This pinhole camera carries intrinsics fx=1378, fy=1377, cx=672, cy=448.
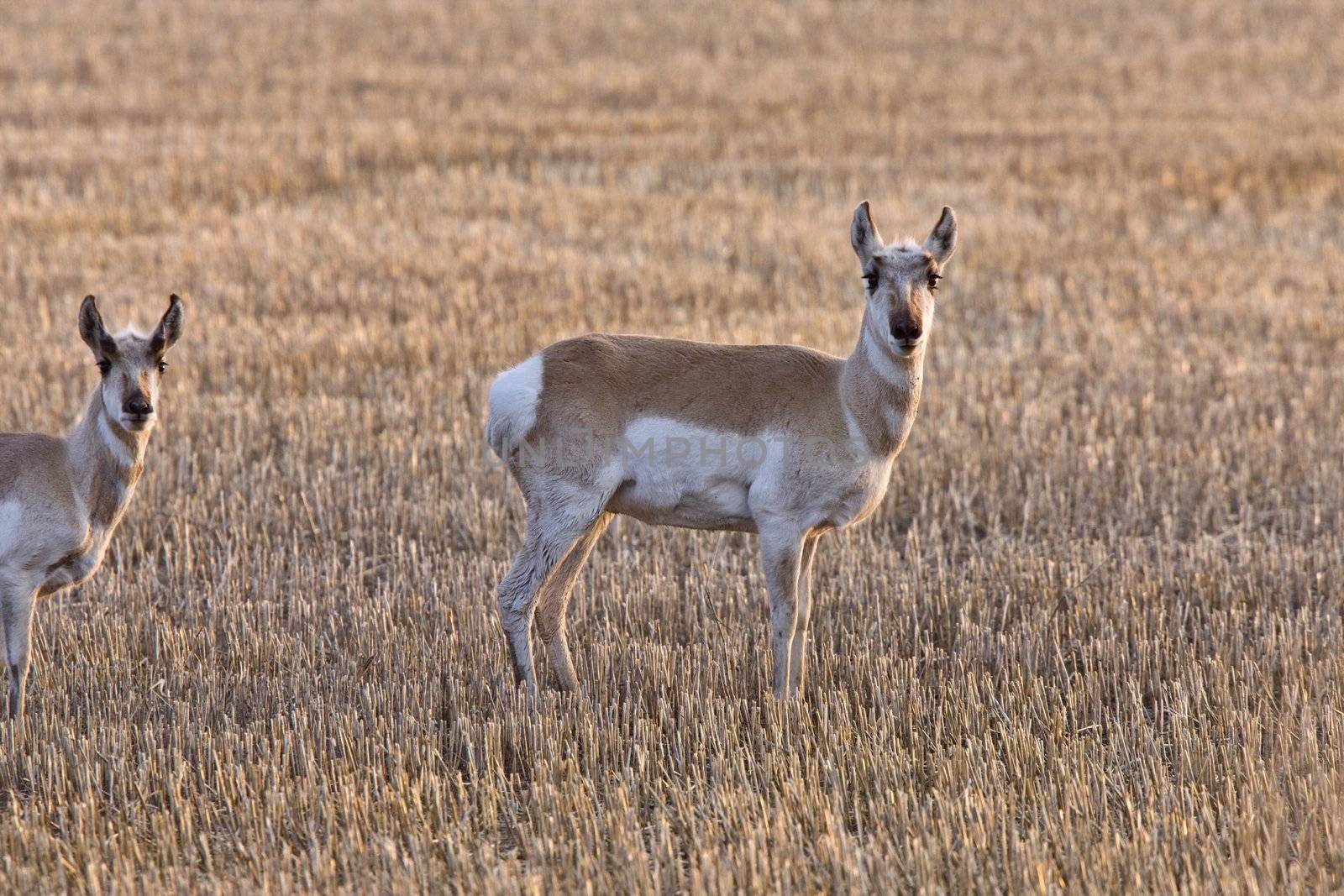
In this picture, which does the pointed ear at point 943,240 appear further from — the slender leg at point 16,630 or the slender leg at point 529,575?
the slender leg at point 16,630

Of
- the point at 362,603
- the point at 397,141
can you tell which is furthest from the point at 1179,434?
the point at 397,141

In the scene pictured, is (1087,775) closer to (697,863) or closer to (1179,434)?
(697,863)

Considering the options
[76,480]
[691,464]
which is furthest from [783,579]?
[76,480]

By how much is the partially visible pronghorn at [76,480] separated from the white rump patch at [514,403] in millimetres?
1293

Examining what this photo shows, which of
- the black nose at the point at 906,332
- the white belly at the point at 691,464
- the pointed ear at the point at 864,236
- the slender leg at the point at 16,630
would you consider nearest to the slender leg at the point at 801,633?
the white belly at the point at 691,464

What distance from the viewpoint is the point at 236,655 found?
6160 mm

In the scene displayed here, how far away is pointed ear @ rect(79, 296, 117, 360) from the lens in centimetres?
511

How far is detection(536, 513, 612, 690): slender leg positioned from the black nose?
1.56 m

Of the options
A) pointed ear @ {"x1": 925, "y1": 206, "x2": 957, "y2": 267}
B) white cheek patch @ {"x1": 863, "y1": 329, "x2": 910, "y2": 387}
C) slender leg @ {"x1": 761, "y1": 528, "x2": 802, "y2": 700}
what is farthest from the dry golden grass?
pointed ear @ {"x1": 925, "y1": 206, "x2": 957, "y2": 267}

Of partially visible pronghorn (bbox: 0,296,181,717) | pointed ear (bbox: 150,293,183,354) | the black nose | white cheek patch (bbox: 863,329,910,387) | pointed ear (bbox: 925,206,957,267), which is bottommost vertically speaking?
partially visible pronghorn (bbox: 0,296,181,717)

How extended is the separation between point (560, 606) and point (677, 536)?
6.01 feet

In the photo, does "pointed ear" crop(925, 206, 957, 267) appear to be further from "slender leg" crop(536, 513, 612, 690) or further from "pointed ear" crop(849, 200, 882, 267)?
"slender leg" crop(536, 513, 612, 690)

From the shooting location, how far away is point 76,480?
18.1ft

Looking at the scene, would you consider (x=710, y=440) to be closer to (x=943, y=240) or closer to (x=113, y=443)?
(x=943, y=240)
